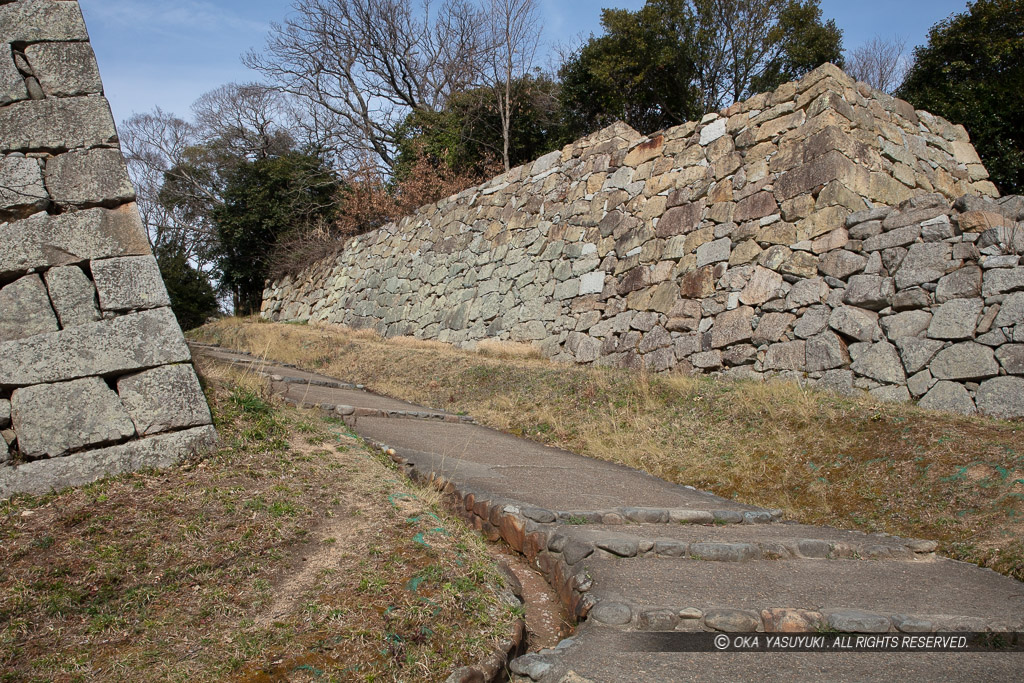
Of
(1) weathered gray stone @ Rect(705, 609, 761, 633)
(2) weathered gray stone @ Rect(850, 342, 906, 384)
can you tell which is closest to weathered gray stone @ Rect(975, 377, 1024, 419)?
(2) weathered gray stone @ Rect(850, 342, 906, 384)

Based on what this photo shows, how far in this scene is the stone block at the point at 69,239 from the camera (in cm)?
452

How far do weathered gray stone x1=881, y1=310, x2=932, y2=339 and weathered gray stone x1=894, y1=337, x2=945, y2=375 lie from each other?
0.08 metres

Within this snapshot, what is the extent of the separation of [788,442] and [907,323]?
2196mm

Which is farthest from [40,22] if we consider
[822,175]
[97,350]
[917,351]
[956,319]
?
[956,319]

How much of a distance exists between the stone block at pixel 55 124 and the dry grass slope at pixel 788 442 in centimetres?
500

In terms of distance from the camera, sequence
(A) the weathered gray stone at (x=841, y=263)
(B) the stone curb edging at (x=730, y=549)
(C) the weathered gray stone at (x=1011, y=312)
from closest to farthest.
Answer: (B) the stone curb edging at (x=730, y=549), (C) the weathered gray stone at (x=1011, y=312), (A) the weathered gray stone at (x=841, y=263)

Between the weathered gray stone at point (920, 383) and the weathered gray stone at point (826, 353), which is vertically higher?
the weathered gray stone at point (826, 353)

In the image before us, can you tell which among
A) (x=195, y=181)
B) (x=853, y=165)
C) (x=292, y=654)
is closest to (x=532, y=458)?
(x=292, y=654)

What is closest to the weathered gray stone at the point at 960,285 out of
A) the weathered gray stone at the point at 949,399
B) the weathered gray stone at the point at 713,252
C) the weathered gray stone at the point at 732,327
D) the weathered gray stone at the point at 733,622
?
the weathered gray stone at the point at 949,399

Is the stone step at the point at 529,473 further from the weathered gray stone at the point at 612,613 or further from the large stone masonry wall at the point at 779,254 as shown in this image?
the large stone masonry wall at the point at 779,254

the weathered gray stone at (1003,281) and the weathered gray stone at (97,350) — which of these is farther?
the weathered gray stone at (1003,281)

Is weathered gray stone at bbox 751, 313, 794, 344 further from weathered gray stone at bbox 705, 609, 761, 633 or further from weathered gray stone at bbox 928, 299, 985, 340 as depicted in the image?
weathered gray stone at bbox 705, 609, 761, 633

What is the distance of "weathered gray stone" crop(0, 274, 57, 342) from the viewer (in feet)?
14.5

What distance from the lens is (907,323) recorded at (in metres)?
7.26
